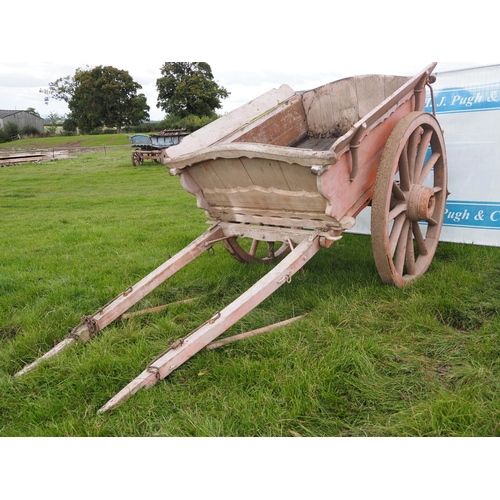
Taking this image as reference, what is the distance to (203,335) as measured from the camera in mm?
2420

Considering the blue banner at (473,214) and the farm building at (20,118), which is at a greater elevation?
the farm building at (20,118)

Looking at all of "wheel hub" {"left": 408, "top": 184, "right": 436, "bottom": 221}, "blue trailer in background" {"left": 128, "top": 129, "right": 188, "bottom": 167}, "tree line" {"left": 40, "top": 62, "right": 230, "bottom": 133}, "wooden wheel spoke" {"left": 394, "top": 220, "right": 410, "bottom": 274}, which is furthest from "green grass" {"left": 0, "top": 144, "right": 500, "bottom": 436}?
"tree line" {"left": 40, "top": 62, "right": 230, "bottom": 133}

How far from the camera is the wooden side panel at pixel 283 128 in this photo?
3.99 metres

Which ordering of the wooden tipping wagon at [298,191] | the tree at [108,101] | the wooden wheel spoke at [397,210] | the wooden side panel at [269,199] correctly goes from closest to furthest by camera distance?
the wooden tipping wagon at [298,191] → the wooden side panel at [269,199] → the wooden wheel spoke at [397,210] → the tree at [108,101]

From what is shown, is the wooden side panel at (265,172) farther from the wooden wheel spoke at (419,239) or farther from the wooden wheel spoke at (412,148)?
the wooden wheel spoke at (419,239)

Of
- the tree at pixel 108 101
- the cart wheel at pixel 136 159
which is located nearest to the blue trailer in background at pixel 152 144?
the cart wheel at pixel 136 159

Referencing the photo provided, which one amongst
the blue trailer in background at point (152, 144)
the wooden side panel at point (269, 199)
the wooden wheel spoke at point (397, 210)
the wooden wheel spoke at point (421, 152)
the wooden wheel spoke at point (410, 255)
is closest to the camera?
the wooden side panel at point (269, 199)

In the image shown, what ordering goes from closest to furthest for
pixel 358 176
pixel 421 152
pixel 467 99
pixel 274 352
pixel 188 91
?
1. pixel 274 352
2. pixel 358 176
3. pixel 421 152
4. pixel 467 99
5. pixel 188 91

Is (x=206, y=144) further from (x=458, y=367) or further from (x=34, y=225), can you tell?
(x=34, y=225)

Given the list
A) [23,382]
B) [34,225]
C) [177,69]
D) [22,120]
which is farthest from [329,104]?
[22,120]

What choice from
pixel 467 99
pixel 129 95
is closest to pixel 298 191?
pixel 467 99

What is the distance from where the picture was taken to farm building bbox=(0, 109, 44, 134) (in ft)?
149

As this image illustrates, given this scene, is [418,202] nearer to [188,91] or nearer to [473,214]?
[473,214]

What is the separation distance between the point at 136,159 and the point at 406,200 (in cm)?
1734
